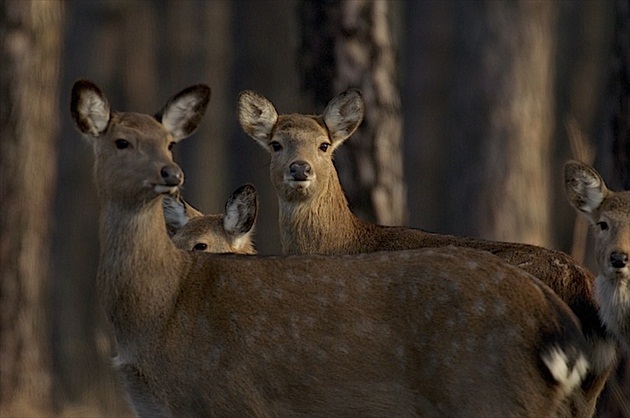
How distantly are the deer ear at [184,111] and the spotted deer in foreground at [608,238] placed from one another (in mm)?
2720

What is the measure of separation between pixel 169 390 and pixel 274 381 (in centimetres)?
60

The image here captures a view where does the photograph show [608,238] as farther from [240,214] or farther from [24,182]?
[24,182]

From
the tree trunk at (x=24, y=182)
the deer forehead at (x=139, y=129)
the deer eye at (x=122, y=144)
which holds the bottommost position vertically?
the tree trunk at (x=24, y=182)

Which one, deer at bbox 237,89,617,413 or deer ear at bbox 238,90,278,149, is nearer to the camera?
deer at bbox 237,89,617,413

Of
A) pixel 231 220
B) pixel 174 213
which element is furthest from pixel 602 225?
pixel 174 213

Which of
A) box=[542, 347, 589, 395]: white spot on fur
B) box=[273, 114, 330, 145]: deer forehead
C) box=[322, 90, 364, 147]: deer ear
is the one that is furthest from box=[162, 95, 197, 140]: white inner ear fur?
box=[322, 90, 364, 147]: deer ear

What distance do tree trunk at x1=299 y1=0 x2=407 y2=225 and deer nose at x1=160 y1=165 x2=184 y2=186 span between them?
5960 millimetres

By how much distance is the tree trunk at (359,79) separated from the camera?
589 inches

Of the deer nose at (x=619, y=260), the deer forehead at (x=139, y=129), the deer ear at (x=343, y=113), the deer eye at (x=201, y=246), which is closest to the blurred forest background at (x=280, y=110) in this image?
the deer ear at (x=343, y=113)

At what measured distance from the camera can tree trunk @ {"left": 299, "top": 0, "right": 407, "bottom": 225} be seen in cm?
1496

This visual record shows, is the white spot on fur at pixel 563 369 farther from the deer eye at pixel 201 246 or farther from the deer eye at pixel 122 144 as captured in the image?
the deer eye at pixel 201 246

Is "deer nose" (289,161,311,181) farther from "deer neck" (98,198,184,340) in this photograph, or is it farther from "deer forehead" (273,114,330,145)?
"deer neck" (98,198,184,340)

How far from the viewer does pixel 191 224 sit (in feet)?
39.9

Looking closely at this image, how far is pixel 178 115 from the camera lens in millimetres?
9898
